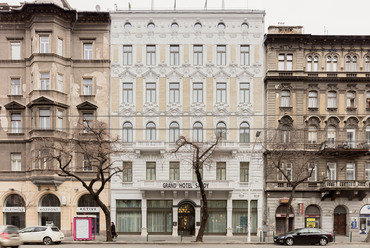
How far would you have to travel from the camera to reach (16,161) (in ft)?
118

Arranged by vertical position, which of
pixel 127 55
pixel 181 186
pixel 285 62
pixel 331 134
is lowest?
pixel 181 186

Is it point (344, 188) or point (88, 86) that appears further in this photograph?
point (88, 86)

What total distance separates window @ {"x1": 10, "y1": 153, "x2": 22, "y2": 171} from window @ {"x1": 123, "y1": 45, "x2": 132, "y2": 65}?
14270mm

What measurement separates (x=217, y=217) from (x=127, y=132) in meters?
12.6

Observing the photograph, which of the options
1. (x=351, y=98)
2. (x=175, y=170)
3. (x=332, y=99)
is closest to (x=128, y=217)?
(x=175, y=170)

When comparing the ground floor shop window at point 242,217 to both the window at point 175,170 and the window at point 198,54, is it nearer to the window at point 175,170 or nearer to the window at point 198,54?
the window at point 175,170

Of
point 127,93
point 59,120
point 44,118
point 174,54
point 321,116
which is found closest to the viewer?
point 44,118

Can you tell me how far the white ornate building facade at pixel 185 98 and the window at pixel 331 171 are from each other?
22.5ft

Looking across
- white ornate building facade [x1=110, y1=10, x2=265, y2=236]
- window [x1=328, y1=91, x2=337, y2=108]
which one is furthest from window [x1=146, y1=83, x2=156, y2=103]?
window [x1=328, y1=91, x2=337, y2=108]

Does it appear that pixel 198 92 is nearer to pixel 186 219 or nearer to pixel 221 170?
pixel 221 170

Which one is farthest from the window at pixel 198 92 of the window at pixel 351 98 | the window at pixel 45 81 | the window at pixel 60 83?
the window at pixel 351 98

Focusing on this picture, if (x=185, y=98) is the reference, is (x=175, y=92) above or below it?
above

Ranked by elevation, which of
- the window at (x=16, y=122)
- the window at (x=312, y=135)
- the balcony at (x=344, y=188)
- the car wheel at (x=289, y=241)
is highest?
the window at (x=16, y=122)

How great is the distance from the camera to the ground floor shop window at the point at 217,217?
35.8 metres
